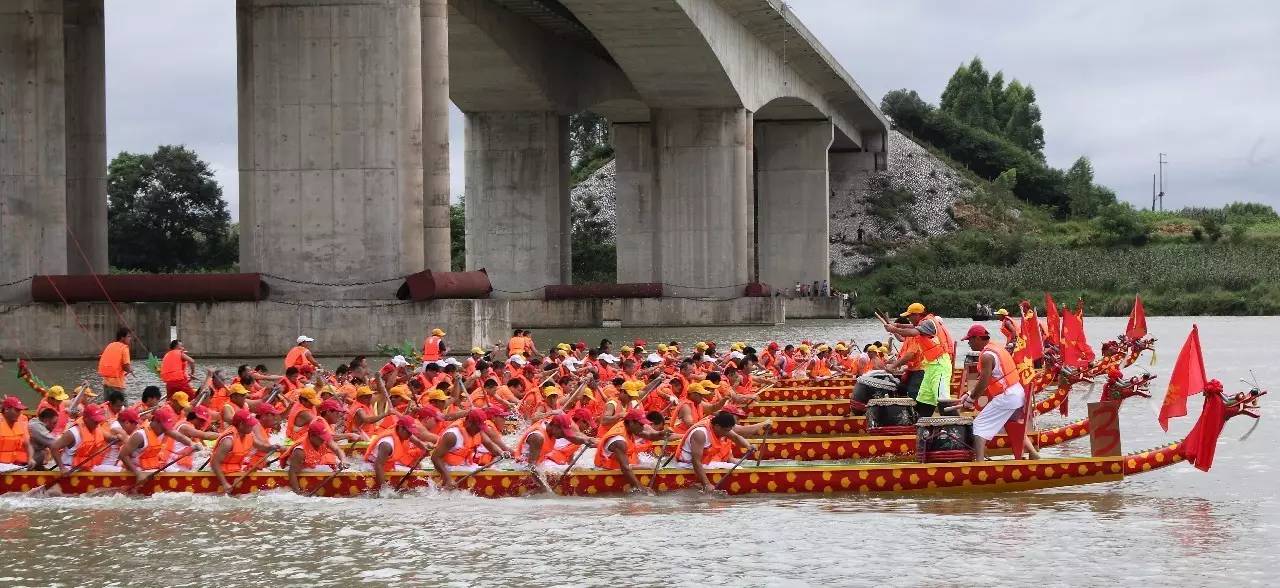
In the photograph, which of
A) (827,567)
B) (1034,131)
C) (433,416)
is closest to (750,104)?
(433,416)

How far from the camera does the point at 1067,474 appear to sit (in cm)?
1583

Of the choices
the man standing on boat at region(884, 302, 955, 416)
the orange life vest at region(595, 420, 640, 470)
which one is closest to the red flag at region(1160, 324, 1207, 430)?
the man standing on boat at region(884, 302, 955, 416)

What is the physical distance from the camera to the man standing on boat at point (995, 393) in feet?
52.5

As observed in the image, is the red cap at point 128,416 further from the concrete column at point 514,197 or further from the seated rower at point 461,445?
the concrete column at point 514,197

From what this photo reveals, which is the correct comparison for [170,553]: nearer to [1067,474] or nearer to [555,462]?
[555,462]

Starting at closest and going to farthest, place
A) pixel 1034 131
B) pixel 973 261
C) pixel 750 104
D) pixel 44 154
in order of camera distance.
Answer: pixel 44 154 → pixel 750 104 → pixel 973 261 → pixel 1034 131

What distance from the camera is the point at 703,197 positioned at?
5691 centimetres

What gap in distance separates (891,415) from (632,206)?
49.3 metres

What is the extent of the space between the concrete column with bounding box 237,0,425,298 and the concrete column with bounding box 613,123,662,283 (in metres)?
36.8

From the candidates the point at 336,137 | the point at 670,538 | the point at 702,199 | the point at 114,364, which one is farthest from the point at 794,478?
the point at 702,199

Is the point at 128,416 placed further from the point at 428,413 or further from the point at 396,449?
the point at 428,413

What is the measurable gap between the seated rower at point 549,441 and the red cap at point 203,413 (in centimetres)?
358

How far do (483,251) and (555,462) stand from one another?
41931mm

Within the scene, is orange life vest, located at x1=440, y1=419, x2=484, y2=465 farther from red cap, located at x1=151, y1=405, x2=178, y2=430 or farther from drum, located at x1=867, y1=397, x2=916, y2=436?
drum, located at x1=867, y1=397, x2=916, y2=436
